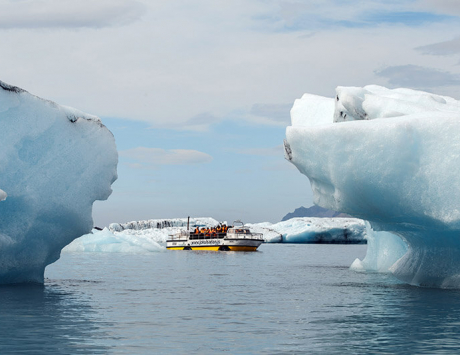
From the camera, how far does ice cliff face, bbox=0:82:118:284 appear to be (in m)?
17.7

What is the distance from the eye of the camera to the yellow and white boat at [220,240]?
64562 mm

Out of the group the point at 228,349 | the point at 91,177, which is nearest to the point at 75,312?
the point at 228,349

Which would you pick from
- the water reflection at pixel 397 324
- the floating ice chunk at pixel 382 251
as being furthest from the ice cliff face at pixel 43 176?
the floating ice chunk at pixel 382 251

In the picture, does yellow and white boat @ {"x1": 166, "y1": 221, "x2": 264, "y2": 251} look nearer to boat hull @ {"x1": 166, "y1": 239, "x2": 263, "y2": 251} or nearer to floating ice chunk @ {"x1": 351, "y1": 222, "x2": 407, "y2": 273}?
boat hull @ {"x1": 166, "y1": 239, "x2": 263, "y2": 251}

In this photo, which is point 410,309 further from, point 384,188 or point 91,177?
point 91,177

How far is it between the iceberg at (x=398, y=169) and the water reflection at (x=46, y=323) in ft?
22.0

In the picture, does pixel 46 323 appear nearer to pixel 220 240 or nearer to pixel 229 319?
pixel 229 319

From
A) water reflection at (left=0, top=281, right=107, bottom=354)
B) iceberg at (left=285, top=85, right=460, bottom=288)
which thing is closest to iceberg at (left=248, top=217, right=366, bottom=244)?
iceberg at (left=285, top=85, right=460, bottom=288)

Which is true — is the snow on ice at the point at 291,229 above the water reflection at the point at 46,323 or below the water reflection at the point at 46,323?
above

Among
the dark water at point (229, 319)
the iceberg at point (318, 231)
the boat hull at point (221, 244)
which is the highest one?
the iceberg at point (318, 231)

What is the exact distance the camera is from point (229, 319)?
13.0 m

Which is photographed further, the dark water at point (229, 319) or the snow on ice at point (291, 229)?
the snow on ice at point (291, 229)

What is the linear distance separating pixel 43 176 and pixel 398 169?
355 inches

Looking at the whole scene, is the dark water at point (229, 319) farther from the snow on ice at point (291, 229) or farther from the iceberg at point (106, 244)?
the snow on ice at point (291, 229)
